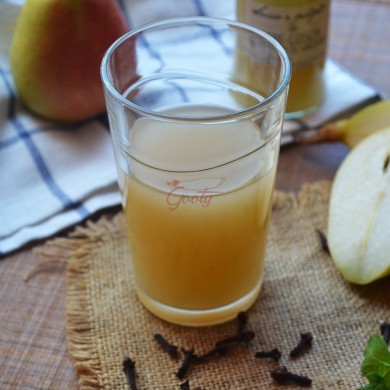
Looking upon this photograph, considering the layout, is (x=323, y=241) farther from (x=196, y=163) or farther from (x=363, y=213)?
(x=196, y=163)

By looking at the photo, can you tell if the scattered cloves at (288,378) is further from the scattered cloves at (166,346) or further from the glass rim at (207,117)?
the glass rim at (207,117)

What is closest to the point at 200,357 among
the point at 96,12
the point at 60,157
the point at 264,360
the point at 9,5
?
the point at 264,360

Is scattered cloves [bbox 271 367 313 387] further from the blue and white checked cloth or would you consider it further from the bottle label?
the bottle label

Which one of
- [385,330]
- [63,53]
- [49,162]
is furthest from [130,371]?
[63,53]

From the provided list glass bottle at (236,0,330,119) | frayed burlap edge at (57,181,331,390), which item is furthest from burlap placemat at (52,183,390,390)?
glass bottle at (236,0,330,119)

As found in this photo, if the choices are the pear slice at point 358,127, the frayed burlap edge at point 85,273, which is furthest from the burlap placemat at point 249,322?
the pear slice at point 358,127
